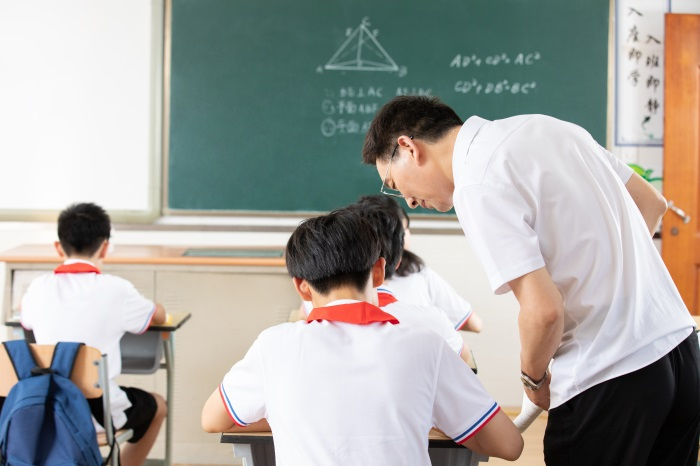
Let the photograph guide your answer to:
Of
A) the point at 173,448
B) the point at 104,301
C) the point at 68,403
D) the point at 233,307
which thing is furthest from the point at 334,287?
the point at 173,448

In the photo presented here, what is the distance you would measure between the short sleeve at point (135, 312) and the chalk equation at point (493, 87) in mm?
2149

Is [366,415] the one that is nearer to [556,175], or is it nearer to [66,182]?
[556,175]

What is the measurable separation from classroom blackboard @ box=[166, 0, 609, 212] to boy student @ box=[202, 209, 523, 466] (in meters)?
2.58

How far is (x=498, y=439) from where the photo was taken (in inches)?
46.9

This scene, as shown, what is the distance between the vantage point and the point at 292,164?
376cm

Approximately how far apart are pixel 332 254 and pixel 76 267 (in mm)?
1298

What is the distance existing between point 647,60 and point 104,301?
3044 millimetres

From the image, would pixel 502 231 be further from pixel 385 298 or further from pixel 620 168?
pixel 385 298

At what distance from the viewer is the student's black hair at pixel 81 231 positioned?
2367mm

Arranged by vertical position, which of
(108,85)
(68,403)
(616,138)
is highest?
(108,85)

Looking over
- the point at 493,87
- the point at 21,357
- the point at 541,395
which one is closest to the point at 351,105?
the point at 493,87

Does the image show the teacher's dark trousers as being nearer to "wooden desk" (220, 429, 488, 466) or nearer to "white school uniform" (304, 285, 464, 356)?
"wooden desk" (220, 429, 488, 466)

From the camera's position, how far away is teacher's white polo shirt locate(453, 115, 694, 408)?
1154mm

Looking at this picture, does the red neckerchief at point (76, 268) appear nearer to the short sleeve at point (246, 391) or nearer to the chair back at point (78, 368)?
the chair back at point (78, 368)
